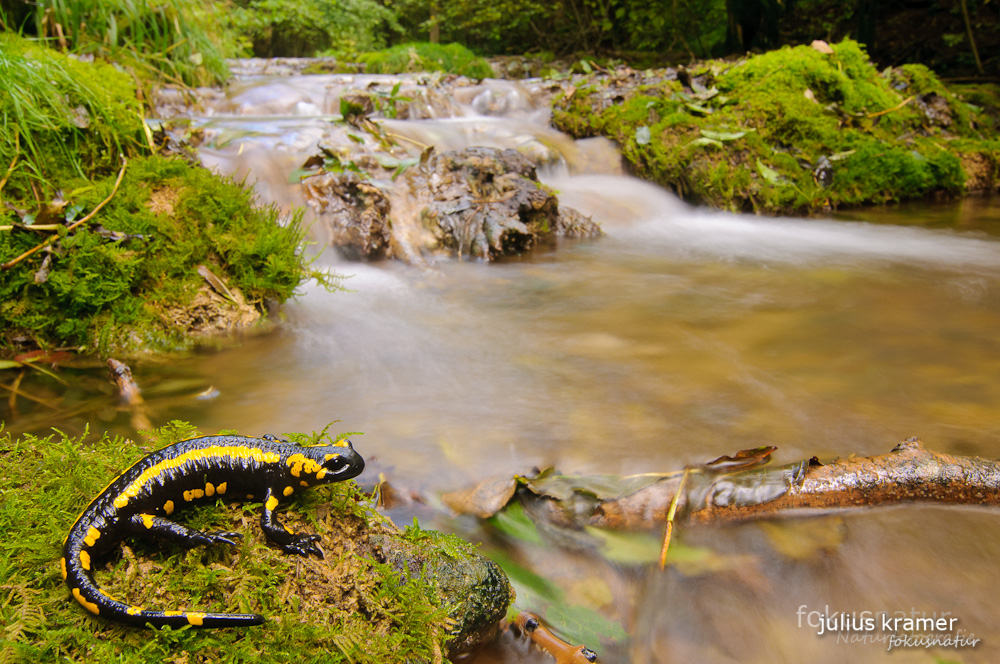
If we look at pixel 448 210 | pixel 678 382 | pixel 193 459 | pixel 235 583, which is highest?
pixel 448 210

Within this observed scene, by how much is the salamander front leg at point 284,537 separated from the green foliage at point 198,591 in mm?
32

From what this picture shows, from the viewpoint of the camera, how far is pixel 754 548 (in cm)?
219

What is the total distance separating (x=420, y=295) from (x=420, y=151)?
334cm

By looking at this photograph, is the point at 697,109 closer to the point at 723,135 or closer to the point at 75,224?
the point at 723,135

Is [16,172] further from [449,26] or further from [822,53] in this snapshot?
[449,26]

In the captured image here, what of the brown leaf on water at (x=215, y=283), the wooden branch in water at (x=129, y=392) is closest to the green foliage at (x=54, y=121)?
the brown leaf on water at (x=215, y=283)

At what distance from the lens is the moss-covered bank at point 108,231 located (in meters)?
3.76

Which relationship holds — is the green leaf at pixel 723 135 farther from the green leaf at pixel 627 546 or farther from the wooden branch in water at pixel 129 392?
the wooden branch in water at pixel 129 392

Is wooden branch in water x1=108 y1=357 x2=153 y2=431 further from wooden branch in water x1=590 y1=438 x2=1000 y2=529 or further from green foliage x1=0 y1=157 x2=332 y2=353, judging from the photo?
wooden branch in water x1=590 y1=438 x2=1000 y2=529

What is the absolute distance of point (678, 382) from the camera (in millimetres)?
3680

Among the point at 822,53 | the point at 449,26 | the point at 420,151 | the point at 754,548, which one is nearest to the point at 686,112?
the point at 822,53

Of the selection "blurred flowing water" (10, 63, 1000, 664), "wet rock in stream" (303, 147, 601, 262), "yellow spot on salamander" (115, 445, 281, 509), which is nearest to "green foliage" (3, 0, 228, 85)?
"blurred flowing water" (10, 63, 1000, 664)

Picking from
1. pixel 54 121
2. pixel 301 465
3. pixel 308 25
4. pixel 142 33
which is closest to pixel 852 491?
pixel 301 465

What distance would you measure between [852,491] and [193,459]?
238 cm
